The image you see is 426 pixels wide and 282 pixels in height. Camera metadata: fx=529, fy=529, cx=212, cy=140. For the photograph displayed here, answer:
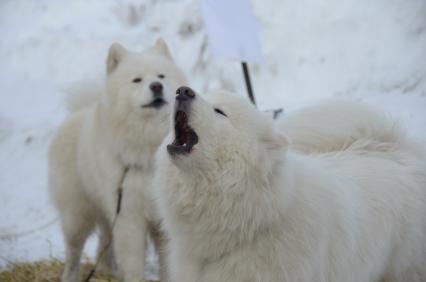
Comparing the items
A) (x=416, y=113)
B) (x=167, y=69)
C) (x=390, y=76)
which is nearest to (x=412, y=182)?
(x=167, y=69)

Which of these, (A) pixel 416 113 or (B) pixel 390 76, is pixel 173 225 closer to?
(A) pixel 416 113

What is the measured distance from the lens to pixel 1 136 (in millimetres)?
8969

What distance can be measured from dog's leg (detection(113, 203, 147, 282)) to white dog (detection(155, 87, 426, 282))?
1.25m

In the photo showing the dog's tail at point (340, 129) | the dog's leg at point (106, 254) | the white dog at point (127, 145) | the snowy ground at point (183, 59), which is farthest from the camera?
the snowy ground at point (183, 59)

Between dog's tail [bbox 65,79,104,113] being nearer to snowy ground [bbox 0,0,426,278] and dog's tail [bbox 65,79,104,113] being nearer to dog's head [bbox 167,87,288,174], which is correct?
snowy ground [bbox 0,0,426,278]

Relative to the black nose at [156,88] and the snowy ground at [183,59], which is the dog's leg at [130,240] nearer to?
the black nose at [156,88]

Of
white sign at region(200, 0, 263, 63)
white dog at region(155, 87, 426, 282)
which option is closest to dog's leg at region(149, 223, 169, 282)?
white dog at region(155, 87, 426, 282)

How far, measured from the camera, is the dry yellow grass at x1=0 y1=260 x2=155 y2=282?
13.8 ft

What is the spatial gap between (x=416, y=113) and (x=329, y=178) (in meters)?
4.25

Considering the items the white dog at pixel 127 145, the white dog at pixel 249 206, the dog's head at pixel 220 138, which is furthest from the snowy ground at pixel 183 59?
the dog's head at pixel 220 138

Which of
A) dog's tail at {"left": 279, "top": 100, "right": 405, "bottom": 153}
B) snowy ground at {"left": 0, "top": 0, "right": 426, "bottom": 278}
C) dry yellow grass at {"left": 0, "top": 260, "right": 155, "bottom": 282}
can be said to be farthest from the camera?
snowy ground at {"left": 0, "top": 0, "right": 426, "bottom": 278}

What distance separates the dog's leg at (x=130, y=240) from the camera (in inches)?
156

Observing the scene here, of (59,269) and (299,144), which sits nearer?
(299,144)

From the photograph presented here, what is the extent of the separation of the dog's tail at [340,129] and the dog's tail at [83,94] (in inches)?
83.5
